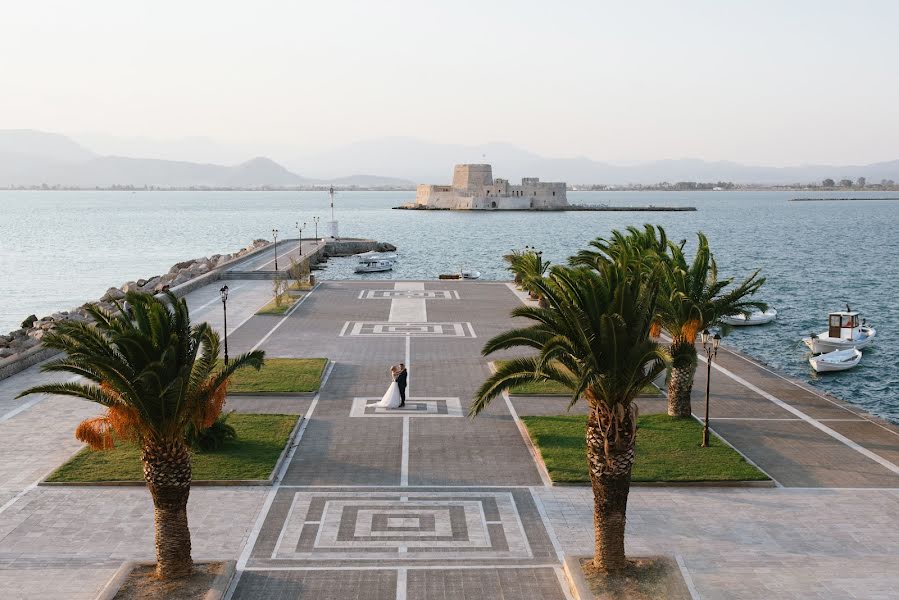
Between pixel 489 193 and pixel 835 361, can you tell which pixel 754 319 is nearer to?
pixel 835 361

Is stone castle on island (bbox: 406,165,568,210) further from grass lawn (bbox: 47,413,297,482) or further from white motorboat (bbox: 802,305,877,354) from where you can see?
grass lawn (bbox: 47,413,297,482)

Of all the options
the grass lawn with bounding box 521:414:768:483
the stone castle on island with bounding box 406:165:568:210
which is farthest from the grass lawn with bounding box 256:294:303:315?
the stone castle on island with bounding box 406:165:568:210

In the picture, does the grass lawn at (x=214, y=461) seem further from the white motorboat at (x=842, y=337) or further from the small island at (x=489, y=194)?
the small island at (x=489, y=194)

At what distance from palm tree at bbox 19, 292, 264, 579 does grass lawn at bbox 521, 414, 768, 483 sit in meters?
7.20

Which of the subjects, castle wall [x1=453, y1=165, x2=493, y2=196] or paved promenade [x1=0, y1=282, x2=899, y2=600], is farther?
castle wall [x1=453, y1=165, x2=493, y2=196]

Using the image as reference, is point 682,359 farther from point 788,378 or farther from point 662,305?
point 788,378

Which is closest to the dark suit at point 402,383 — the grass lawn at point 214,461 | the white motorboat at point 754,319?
the grass lawn at point 214,461

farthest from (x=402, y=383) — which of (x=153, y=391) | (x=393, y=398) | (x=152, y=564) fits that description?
(x=153, y=391)

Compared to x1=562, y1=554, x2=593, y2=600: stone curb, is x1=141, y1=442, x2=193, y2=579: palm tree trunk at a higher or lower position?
higher

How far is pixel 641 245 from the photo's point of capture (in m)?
25.5

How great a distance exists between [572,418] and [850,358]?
17.9 meters

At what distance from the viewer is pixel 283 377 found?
2309 cm

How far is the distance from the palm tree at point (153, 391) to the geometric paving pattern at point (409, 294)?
29.0 meters

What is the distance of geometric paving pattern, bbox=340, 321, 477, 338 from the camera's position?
30.7 metres
